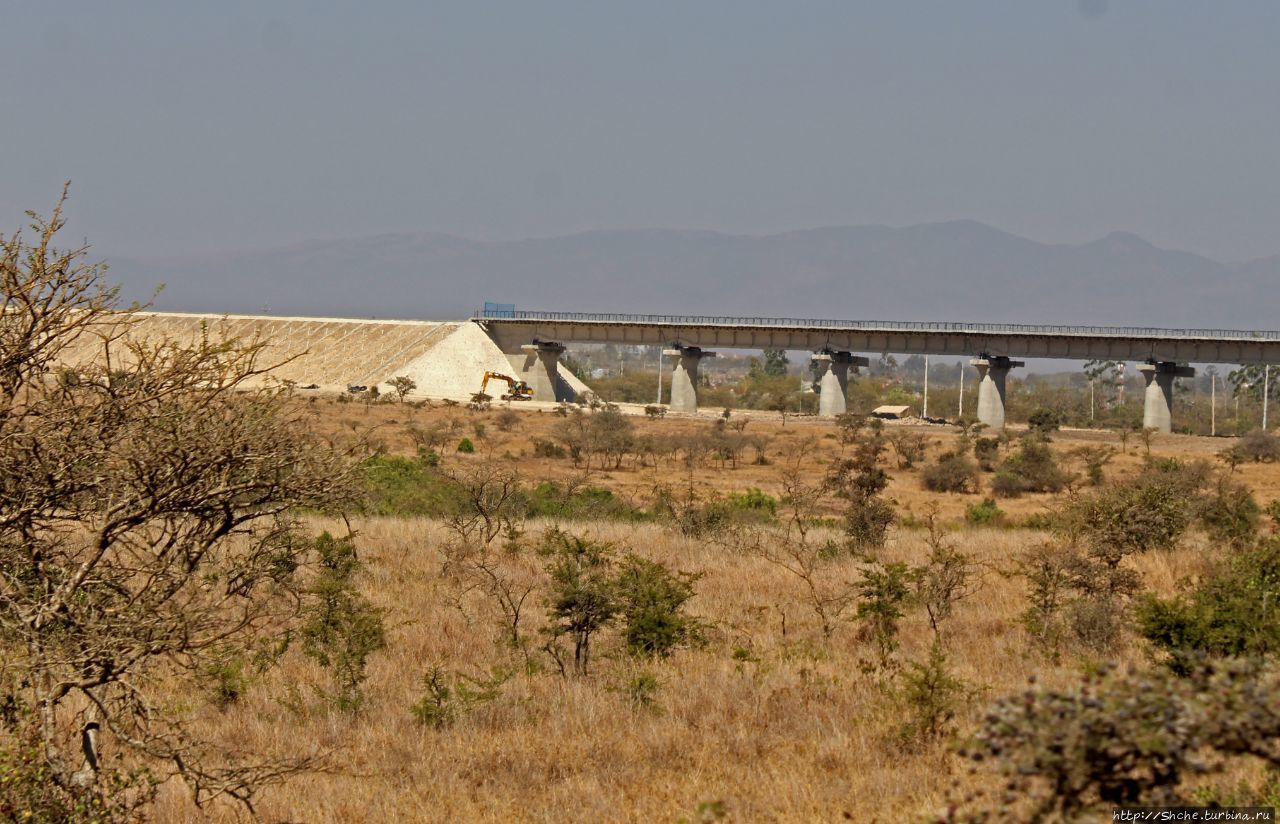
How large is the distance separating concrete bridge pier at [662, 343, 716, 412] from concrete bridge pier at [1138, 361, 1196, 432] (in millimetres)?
31973

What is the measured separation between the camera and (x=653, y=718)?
12.3 m

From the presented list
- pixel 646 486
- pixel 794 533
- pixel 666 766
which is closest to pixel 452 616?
pixel 666 766

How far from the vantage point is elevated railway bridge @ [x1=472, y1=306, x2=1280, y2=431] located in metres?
86.6

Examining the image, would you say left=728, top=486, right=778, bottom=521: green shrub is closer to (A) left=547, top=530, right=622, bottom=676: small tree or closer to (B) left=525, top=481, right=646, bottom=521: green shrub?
(B) left=525, top=481, right=646, bottom=521: green shrub

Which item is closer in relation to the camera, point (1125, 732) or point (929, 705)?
point (1125, 732)

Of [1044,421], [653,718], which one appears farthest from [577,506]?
[1044,421]

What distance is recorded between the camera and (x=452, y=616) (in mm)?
17766

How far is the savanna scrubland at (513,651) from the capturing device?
305 inches

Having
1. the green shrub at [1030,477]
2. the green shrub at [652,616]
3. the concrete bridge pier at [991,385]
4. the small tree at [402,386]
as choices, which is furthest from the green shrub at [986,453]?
the green shrub at [652,616]

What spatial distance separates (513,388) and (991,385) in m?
36.8

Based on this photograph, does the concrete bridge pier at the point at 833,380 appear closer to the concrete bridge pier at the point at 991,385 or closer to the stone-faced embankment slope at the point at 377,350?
the concrete bridge pier at the point at 991,385

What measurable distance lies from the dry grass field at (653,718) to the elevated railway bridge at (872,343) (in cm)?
6985

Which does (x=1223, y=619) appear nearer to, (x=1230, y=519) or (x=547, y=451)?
(x=1230, y=519)

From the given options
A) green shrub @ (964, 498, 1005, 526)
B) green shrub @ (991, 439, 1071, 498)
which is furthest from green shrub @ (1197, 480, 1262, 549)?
green shrub @ (991, 439, 1071, 498)
